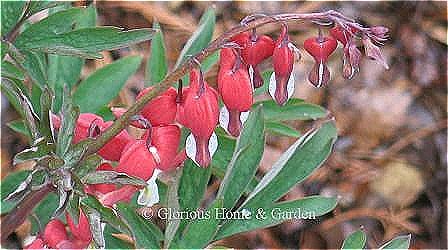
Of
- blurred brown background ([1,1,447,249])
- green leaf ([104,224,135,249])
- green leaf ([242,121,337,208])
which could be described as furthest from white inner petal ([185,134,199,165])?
blurred brown background ([1,1,447,249])

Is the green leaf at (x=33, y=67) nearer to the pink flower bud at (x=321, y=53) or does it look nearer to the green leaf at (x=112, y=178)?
the green leaf at (x=112, y=178)

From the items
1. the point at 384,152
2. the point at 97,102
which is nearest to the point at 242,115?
the point at 97,102

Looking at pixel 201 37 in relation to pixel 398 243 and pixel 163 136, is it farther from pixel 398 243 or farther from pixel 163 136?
pixel 398 243

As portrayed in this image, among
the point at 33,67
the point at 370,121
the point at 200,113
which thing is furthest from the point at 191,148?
the point at 370,121

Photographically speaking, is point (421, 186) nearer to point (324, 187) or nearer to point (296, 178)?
point (324, 187)

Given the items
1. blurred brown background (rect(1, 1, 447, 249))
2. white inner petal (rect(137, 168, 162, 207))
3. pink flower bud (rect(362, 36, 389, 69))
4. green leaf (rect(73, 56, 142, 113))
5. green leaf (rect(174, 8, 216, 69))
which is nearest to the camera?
pink flower bud (rect(362, 36, 389, 69))

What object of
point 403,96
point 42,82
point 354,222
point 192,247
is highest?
point 42,82

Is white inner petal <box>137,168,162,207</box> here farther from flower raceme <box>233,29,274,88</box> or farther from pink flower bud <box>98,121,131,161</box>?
flower raceme <box>233,29,274,88</box>
